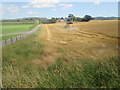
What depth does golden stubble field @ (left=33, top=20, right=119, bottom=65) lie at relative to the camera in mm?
2623

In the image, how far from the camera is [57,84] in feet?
7.99

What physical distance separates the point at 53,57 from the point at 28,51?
26.4 inches

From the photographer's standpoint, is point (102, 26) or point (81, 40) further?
point (81, 40)

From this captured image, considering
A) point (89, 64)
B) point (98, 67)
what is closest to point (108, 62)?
point (98, 67)

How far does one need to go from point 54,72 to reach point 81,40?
975 mm

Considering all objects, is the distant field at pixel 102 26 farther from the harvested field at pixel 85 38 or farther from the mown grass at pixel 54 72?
the mown grass at pixel 54 72

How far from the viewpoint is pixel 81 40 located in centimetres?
288

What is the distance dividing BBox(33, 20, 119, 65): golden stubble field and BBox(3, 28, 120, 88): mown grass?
0.12 m

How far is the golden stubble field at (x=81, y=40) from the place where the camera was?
262 centimetres

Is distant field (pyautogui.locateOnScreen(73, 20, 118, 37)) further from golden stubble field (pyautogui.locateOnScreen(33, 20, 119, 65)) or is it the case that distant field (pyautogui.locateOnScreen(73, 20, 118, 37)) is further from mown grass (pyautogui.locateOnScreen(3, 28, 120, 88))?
mown grass (pyautogui.locateOnScreen(3, 28, 120, 88))

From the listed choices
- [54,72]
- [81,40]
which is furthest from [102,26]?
[54,72]

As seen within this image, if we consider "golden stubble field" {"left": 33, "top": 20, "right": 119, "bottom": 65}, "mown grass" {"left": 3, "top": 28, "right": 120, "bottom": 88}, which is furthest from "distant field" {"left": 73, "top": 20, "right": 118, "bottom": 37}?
"mown grass" {"left": 3, "top": 28, "right": 120, "bottom": 88}

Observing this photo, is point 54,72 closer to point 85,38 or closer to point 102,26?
point 85,38

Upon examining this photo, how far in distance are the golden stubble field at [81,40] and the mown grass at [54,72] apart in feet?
0.40
